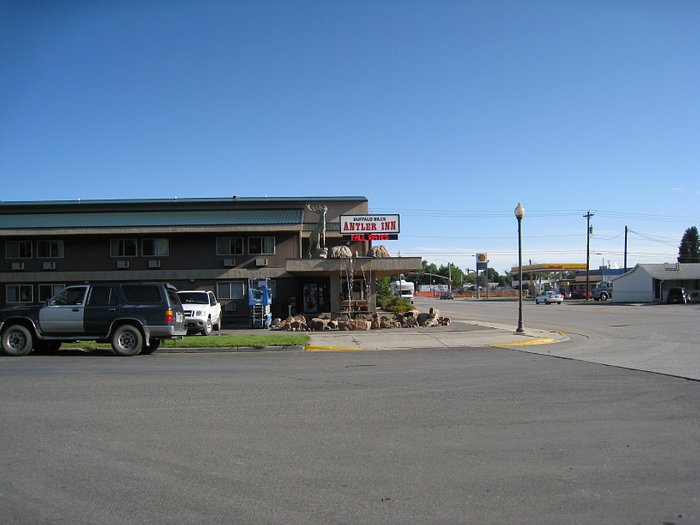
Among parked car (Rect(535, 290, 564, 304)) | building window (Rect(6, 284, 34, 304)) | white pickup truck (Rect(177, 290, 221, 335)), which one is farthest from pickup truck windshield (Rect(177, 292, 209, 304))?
parked car (Rect(535, 290, 564, 304))

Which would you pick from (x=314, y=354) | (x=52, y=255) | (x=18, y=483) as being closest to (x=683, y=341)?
(x=314, y=354)

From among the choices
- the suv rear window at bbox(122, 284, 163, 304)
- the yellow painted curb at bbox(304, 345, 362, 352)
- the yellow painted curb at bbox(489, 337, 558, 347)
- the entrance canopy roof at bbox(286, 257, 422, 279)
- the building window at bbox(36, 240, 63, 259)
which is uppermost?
the building window at bbox(36, 240, 63, 259)

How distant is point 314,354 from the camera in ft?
52.2

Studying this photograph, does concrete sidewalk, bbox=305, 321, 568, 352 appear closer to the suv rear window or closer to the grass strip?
the grass strip

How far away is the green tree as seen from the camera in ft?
377

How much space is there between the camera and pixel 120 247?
3195cm

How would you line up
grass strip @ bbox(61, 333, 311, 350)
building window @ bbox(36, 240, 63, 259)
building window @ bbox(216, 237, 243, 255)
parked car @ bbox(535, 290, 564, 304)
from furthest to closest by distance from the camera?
parked car @ bbox(535, 290, 564, 304)
building window @ bbox(36, 240, 63, 259)
building window @ bbox(216, 237, 243, 255)
grass strip @ bbox(61, 333, 311, 350)

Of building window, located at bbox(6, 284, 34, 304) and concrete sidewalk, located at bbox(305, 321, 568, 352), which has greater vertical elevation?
building window, located at bbox(6, 284, 34, 304)

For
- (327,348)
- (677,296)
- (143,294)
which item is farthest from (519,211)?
(677,296)

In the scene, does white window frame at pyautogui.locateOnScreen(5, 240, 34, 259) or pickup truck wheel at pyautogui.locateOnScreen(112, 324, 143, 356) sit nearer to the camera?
pickup truck wheel at pyautogui.locateOnScreen(112, 324, 143, 356)

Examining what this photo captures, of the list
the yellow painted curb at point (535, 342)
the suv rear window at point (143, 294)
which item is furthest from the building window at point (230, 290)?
the yellow painted curb at point (535, 342)

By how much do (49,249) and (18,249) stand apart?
5.82 ft

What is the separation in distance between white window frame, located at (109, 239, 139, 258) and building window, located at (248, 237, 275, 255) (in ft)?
20.6

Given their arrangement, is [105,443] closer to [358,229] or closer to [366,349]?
[366,349]
